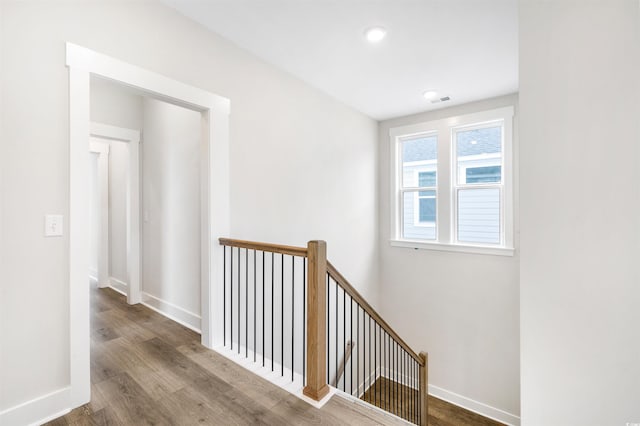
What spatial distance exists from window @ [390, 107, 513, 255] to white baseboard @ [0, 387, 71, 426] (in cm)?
416

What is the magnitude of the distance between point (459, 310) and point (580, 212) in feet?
10.0

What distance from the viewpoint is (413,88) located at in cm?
356

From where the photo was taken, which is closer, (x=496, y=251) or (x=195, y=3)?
(x=195, y=3)

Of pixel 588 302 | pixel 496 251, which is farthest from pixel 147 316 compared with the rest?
pixel 496 251

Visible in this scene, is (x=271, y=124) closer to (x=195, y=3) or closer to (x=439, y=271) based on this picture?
(x=195, y=3)

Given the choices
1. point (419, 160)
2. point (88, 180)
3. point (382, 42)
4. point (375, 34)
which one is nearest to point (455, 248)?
point (419, 160)

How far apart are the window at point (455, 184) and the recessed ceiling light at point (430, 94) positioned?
602 millimetres

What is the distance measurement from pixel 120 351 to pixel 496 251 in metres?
4.28

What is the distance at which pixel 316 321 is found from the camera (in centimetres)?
183

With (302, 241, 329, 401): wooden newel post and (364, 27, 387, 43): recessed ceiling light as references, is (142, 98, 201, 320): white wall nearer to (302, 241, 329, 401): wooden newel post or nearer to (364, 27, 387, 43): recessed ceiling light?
(302, 241, 329, 401): wooden newel post

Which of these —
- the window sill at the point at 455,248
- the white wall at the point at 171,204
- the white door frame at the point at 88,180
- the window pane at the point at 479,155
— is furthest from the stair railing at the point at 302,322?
the window pane at the point at 479,155

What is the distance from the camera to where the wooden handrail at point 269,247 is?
1923 mm

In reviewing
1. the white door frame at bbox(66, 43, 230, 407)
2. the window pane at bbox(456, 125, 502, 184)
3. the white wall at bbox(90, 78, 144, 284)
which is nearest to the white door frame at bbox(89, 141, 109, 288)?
the white wall at bbox(90, 78, 144, 284)

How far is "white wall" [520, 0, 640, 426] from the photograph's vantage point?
53.4 inches
